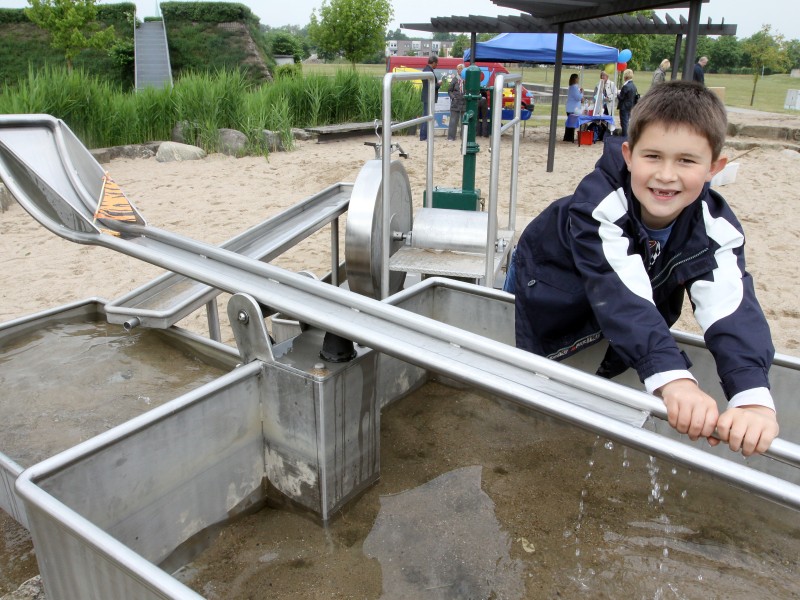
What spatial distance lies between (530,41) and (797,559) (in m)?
13.1

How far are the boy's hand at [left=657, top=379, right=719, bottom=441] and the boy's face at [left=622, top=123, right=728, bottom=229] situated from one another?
0.45m

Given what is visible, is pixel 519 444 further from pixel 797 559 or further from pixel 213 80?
pixel 213 80

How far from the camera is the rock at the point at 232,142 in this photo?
8.82 metres

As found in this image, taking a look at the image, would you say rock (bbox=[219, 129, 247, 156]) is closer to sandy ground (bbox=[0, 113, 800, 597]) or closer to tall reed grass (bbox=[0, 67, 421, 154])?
tall reed grass (bbox=[0, 67, 421, 154])

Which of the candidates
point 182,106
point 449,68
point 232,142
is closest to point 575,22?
point 232,142

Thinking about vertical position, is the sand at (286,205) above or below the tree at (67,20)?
below

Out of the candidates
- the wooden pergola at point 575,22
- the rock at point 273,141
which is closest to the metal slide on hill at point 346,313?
the wooden pergola at point 575,22

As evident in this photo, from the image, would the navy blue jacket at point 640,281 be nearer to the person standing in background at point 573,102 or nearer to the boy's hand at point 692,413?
the boy's hand at point 692,413

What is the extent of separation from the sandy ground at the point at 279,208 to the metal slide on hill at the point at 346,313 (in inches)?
23.9

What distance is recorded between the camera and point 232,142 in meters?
8.91

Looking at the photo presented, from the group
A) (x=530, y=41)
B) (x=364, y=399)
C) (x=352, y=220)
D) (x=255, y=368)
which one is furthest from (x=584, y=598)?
(x=530, y=41)

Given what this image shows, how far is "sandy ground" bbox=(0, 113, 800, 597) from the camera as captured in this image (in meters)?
4.11

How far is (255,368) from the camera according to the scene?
1.52 metres

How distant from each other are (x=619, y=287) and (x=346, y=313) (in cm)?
55
